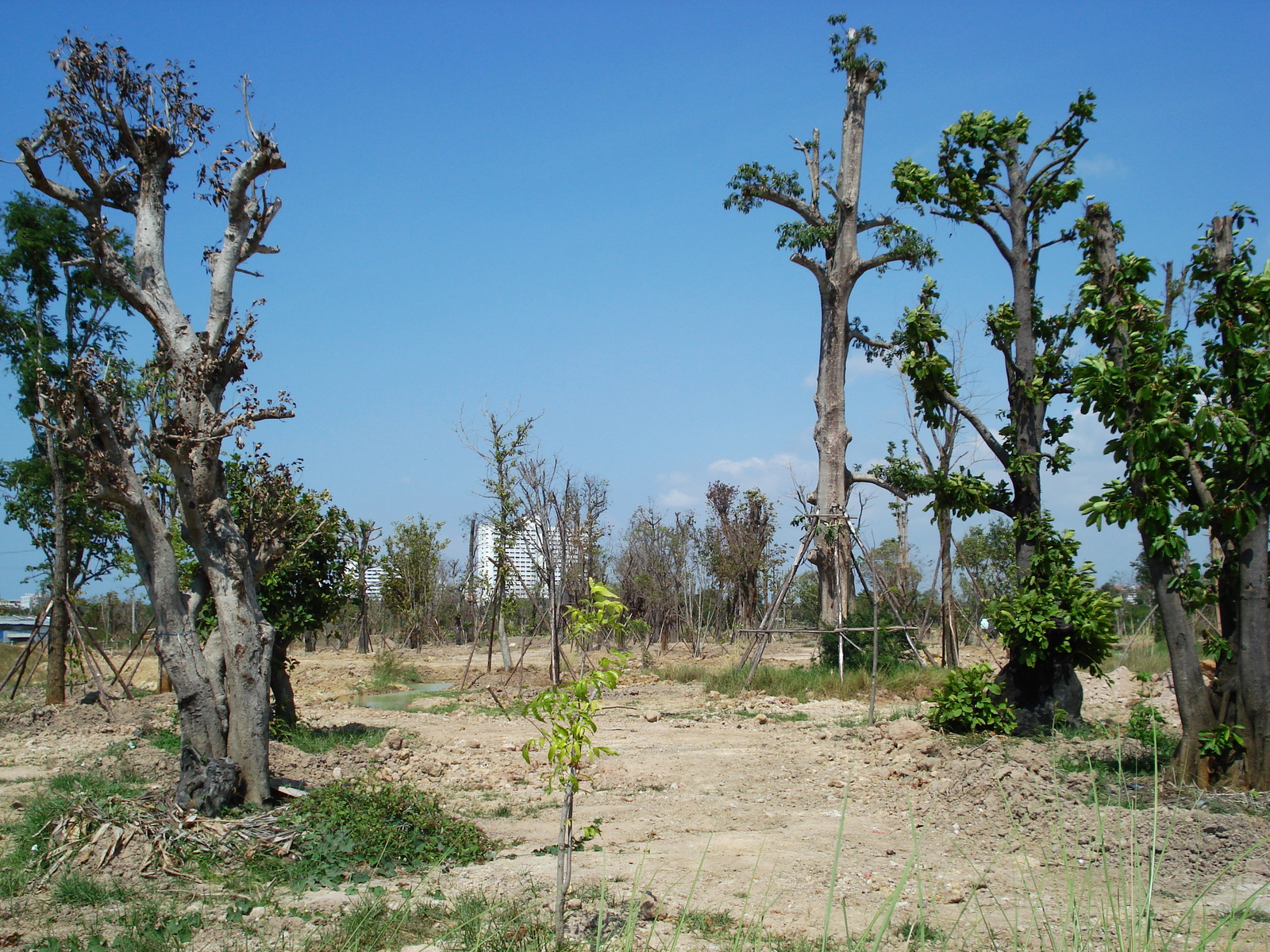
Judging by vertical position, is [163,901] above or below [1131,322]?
below

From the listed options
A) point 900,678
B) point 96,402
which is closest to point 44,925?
point 96,402

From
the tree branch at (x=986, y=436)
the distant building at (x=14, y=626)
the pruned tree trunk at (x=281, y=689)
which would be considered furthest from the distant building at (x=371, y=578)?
the distant building at (x=14, y=626)

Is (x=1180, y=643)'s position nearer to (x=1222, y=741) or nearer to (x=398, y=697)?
(x=1222, y=741)

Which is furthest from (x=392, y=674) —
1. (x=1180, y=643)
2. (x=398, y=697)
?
(x=1180, y=643)

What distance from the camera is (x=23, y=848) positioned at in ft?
15.6

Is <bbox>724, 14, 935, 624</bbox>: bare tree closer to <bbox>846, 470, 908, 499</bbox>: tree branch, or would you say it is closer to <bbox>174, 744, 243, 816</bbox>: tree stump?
<bbox>846, 470, 908, 499</bbox>: tree branch

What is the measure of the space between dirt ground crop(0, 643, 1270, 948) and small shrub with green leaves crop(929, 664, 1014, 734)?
197mm

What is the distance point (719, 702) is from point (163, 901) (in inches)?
388

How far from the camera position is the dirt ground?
429 cm

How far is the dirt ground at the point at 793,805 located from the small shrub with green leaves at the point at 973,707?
0.20 meters

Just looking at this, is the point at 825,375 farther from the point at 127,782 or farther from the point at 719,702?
the point at 127,782

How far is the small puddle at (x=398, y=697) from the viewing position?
14336 mm

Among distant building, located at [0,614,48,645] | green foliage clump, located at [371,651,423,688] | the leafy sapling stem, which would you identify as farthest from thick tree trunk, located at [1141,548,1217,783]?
distant building, located at [0,614,48,645]

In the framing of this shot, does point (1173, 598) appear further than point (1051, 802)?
Yes
